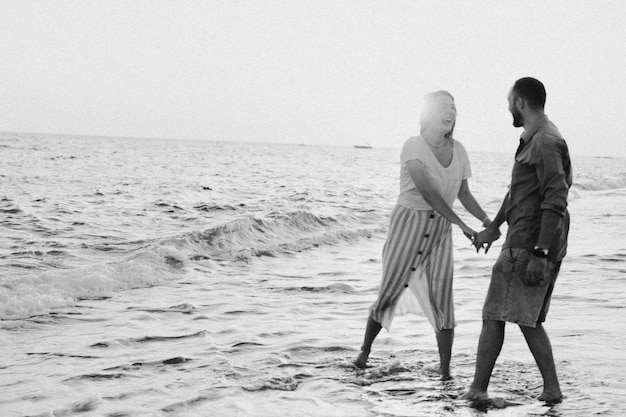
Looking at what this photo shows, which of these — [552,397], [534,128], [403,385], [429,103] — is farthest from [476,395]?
[429,103]

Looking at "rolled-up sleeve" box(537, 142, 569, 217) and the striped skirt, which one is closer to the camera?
"rolled-up sleeve" box(537, 142, 569, 217)

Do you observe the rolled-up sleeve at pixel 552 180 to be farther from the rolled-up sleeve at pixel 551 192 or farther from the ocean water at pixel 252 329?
the ocean water at pixel 252 329

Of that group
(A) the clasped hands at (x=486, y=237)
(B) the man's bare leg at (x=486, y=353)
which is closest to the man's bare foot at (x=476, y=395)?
(B) the man's bare leg at (x=486, y=353)

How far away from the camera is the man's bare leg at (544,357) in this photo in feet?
14.4

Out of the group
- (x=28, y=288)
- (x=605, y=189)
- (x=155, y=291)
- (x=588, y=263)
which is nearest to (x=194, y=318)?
(x=155, y=291)

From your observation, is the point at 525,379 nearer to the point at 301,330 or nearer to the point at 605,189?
the point at 301,330

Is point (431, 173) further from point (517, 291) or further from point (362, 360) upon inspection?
point (362, 360)

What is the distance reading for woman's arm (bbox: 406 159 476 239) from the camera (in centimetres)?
493

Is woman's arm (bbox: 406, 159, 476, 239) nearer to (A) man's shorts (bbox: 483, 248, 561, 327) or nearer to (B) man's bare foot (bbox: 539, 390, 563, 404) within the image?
(A) man's shorts (bbox: 483, 248, 561, 327)

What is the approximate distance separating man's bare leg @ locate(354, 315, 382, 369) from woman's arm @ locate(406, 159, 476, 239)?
1.03 m

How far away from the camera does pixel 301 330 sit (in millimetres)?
6988

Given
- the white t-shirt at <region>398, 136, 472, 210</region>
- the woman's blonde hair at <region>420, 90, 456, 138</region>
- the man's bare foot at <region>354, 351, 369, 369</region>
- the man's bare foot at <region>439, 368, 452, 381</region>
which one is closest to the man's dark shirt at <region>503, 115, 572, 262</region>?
the white t-shirt at <region>398, 136, 472, 210</region>

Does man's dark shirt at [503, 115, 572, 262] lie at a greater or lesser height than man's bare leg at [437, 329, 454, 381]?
greater

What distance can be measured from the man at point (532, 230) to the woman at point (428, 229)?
0.72 meters
